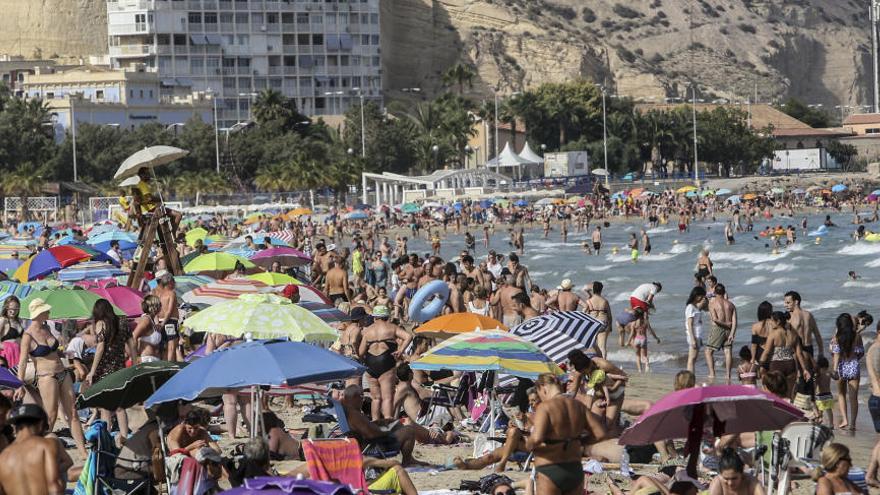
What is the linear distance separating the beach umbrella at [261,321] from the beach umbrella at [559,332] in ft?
5.74

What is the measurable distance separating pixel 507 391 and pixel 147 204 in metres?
6.96

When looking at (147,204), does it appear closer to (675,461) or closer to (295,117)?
(675,461)

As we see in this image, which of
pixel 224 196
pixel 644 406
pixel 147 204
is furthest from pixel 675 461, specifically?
pixel 224 196

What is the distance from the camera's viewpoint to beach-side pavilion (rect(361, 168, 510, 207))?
237 ft

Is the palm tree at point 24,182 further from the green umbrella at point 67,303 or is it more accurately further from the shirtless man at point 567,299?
the green umbrella at point 67,303

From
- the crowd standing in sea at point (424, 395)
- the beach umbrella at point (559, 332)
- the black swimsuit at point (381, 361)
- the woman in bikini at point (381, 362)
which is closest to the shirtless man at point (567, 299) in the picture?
the crowd standing in sea at point (424, 395)

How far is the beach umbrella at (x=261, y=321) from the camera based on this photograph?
11375 mm

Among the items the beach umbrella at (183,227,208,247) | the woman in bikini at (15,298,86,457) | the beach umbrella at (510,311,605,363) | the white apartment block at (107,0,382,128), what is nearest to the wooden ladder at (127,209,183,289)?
the beach umbrella at (510,311,605,363)

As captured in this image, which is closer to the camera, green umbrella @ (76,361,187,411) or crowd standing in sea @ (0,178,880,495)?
crowd standing in sea @ (0,178,880,495)

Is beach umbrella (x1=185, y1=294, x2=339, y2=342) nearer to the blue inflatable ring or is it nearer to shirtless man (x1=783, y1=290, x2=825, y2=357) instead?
shirtless man (x1=783, y1=290, x2=825, y2=357)

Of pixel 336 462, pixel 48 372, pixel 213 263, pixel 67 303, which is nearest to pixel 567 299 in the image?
pixel 213 263

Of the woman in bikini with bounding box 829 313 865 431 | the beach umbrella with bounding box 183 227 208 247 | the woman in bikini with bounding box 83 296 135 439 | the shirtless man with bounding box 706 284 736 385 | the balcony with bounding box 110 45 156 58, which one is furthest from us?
the balcony with bounding box 110 45 156 58

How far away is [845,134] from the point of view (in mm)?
110875

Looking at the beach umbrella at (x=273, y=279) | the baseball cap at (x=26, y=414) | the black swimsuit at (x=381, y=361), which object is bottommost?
the black swimsuit at (x=381, y=361)
